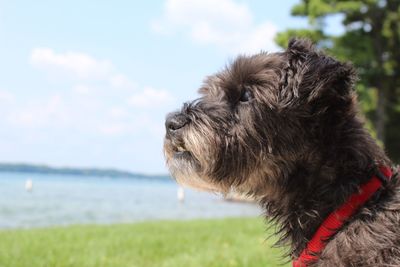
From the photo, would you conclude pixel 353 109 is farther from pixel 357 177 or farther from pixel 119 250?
pixel 119 250

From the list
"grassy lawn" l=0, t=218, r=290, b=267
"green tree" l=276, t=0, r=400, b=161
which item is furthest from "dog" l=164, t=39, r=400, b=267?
"green tree" l=276, t=0, r=400, b=161

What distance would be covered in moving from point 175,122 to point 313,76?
0.97 metres

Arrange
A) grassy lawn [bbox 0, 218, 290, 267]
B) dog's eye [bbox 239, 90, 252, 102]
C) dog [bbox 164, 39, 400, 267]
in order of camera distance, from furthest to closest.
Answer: grassy lawn [bbox 0, 218, 290, 267]
dog's eye [bbox 239, 90, 252, 102]
dog [bbox 164, 39, 400, 267]

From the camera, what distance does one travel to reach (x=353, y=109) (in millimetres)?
3381

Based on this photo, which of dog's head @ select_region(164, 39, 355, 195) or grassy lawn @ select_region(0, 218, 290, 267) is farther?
grassy lawn @ select_region(0, 218, 290, 267)

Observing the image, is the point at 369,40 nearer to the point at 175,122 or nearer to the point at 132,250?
the point at 132,250

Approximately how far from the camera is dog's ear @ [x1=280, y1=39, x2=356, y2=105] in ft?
10.4

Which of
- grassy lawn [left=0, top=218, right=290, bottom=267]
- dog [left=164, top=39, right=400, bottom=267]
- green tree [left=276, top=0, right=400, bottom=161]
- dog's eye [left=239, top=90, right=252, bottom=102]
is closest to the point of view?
dog [left=164, top=39, right=400, bottom=267]

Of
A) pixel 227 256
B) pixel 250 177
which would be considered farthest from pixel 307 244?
pixel 227 256

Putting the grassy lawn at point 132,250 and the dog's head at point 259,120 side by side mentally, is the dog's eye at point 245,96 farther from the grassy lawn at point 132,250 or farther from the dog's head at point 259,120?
the grassy lawn at point 132,250

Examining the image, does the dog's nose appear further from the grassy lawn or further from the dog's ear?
the grassy lawn

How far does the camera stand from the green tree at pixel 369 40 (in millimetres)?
24750

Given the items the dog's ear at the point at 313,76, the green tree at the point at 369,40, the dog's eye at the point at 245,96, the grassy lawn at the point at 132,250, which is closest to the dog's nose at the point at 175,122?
the dog's eye at the point at 245,96

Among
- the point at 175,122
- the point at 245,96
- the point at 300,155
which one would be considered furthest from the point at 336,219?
the point at 175,122
